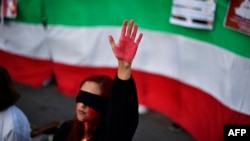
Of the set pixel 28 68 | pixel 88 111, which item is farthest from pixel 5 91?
pixel 28 68

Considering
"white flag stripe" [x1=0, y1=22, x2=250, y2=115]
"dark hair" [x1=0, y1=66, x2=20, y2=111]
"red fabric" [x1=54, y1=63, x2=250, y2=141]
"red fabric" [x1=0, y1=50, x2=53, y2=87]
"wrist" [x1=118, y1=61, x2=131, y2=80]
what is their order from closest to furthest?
"wrist" [x1=118, y1=61, x2=131, y2=80] → "dark hair" [x1=0, y1=66, x2=20, y2=111] → "white flag stripe" [x1=0, y1=22, x2=250, y2=115] → "red fabric" [x1=54, y1=63, x2=250, y2=141] → "red fabric" [x1=0, y1=50, x2=53, y2=87]

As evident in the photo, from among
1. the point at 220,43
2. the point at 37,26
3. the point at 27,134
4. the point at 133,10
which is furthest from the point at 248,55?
the point at 37,26

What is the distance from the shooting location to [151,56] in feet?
14.5

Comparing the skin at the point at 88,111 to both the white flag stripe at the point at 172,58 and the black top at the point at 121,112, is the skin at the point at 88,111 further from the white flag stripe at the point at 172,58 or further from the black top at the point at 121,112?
the white flag stripe at the point at 172,58

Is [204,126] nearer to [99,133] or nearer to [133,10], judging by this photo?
[133,10]

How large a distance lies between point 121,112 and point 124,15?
2.68 m

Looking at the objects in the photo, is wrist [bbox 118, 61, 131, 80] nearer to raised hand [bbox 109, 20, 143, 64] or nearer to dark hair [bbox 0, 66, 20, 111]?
raised hand [bbox 109, 20, 143, 64]

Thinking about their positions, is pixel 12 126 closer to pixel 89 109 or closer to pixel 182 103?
pixel 89 109

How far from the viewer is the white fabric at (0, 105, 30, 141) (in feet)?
8.98

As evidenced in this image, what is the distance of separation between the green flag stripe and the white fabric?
193cm

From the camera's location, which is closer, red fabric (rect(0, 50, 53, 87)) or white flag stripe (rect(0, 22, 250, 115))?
white flag stripe (rect(0, 22, 250, 115))

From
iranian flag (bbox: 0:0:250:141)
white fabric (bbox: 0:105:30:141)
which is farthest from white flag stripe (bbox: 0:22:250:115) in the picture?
white fabric (bbox: 0:105:30:141)

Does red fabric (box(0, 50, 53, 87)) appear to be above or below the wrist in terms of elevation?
below

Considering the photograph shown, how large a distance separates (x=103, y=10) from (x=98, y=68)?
2.48ft
